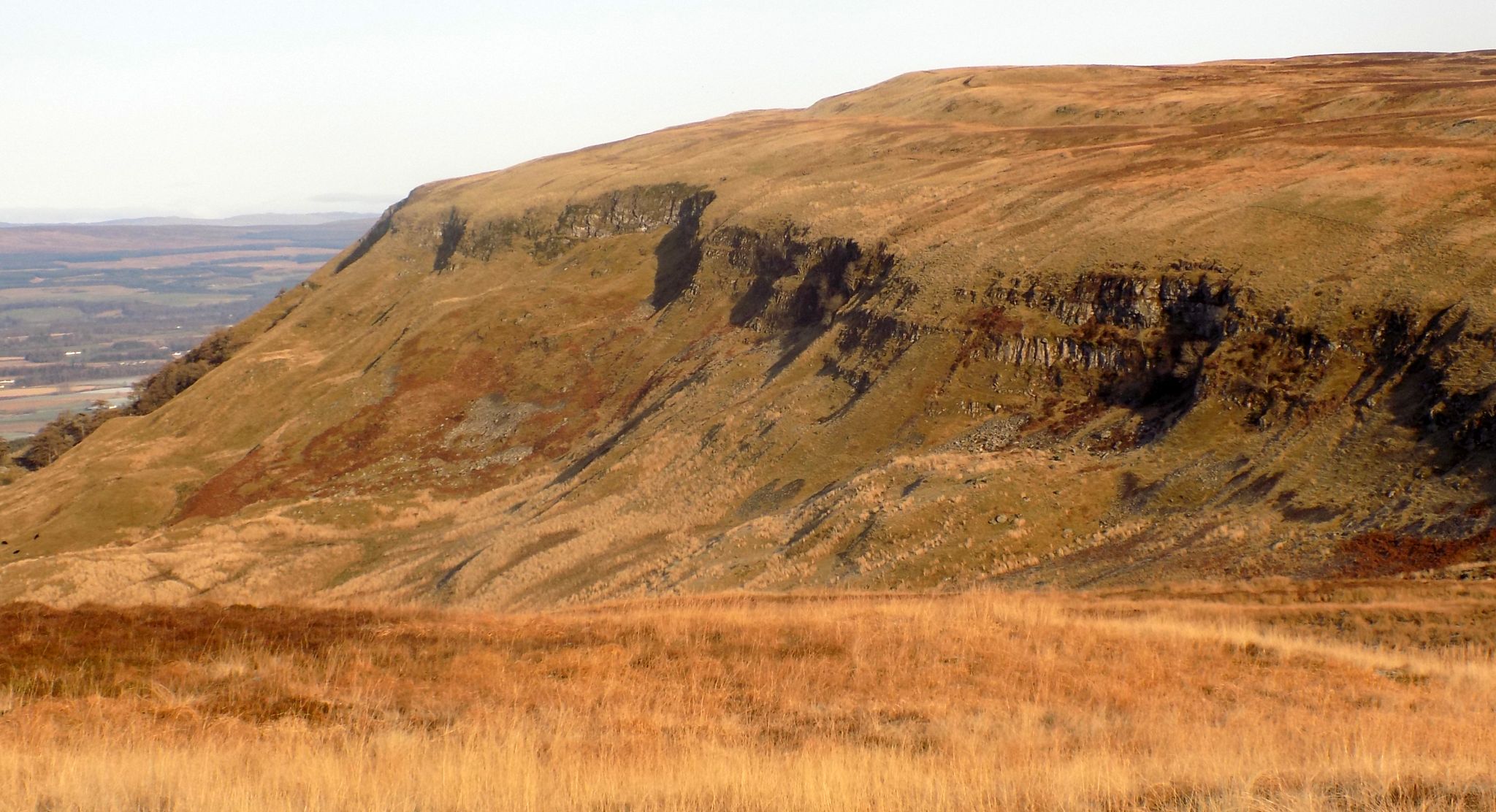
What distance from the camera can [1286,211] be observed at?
47.6 meters

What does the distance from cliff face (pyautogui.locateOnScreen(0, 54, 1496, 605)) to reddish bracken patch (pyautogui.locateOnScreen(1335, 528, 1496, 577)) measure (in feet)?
0.41

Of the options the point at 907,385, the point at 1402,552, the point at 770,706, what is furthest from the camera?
the point at 907,385

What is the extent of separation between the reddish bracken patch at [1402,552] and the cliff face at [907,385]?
0.41ft

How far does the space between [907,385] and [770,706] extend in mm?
37317

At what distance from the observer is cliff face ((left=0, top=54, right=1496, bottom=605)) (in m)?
34.7

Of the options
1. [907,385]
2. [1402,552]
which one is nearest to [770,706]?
[1402,552]

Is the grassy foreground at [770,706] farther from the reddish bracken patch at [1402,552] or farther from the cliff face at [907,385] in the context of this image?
the cliff face at [907,385]

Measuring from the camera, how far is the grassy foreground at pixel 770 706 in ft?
30.7

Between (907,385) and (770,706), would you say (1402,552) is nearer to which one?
(770,706)

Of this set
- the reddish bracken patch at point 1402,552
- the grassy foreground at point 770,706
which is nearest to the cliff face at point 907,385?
the reddish bracken patch at point 1402,552

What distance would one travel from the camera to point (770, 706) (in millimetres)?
14719

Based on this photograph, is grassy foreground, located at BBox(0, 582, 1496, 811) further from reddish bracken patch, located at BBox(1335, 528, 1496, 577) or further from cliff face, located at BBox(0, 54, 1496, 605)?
cliff face, located at BBox(0, 54, 1496, 605)

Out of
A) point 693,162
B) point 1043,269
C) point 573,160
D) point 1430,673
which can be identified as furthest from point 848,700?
point 573,160

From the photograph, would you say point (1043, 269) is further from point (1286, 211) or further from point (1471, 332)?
point (1471, 332)
